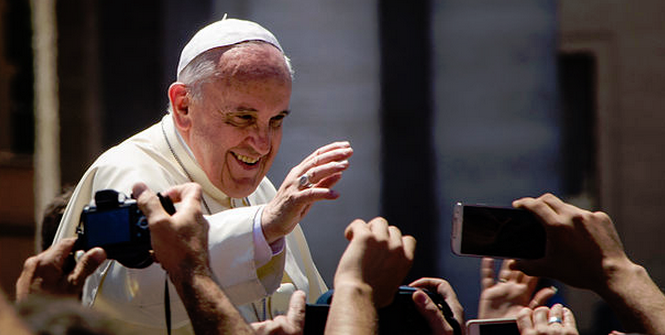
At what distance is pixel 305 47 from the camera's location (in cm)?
705

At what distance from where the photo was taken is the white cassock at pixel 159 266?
10.5 ft

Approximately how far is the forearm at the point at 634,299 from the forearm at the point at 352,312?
2.60 ft

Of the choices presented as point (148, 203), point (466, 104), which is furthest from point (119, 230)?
point (466, 104)

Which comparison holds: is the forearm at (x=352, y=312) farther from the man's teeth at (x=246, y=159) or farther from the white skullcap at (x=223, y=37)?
the white skullcap at (x=223, y=37)

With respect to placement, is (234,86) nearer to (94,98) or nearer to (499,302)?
(499,302)

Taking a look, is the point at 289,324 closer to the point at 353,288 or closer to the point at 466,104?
the point at 353,288

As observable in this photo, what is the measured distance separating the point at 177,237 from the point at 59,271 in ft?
0.96

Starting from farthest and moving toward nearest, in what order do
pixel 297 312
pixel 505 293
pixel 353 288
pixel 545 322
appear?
pixel 505 293
pixel 545 322
pixel 297 312
pixel 353 288

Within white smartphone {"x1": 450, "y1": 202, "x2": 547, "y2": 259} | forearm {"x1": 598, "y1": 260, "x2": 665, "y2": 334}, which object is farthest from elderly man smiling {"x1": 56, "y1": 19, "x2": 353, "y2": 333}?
forearm {"x1": 598, "y1": 260, "x2": 665, "y2": 334}

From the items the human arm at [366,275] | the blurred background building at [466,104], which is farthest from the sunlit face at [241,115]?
the blurred background building at [466,104]

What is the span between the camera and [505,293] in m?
3.12

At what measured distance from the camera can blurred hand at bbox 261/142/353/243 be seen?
10.4 feet

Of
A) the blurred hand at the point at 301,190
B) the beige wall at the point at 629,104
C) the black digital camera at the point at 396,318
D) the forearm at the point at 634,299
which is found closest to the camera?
the black digital camera at the point at 396,318

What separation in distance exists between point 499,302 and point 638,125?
4.16 metres
